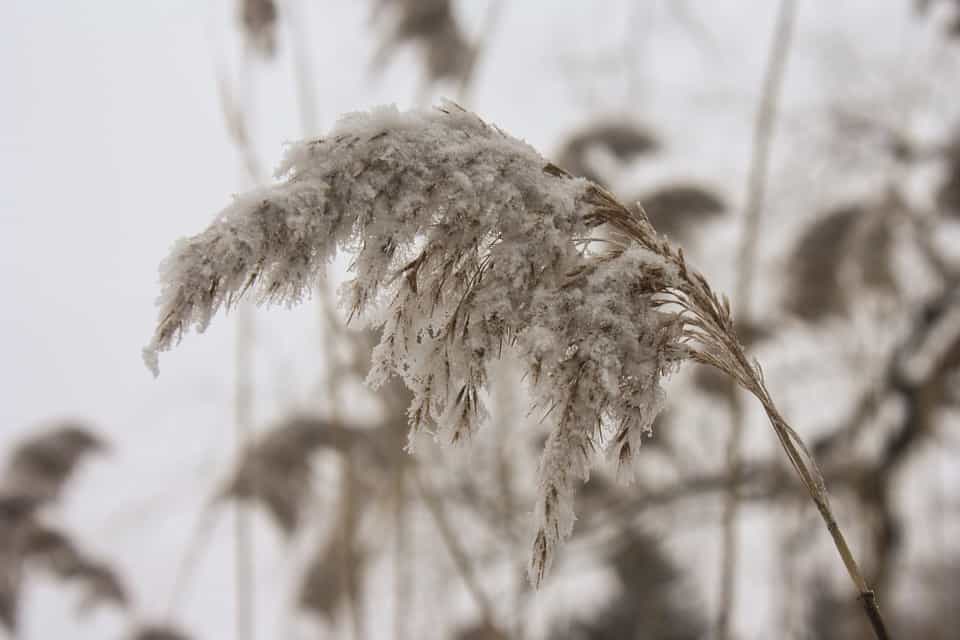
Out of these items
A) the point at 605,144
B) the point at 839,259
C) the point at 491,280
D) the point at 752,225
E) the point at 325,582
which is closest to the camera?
the point at 491,280

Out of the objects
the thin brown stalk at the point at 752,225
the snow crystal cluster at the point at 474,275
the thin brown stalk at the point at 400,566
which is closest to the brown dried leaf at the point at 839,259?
the thin brown stalk at the point at 752,225

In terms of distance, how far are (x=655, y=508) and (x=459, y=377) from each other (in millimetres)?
2685

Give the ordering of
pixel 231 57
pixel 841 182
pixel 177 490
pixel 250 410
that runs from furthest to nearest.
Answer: pixel 841 182, pixel 177 490, pixel 231 57, pixel 250 410

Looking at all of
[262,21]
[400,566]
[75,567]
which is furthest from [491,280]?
[75,567]

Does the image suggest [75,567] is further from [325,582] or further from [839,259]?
[839,259]

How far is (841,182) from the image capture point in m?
3.39

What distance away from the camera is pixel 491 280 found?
0.66m

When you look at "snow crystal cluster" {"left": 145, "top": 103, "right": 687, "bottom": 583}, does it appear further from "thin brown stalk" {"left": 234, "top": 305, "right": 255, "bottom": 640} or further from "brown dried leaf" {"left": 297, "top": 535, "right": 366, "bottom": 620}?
"brown dried leaf" {"left": 297, "top": 535, "right": 366, "bottom": 620}

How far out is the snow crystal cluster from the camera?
2.02 feet

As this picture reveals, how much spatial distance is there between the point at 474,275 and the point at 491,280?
2 cm

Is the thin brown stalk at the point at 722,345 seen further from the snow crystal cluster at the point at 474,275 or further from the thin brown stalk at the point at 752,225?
the thin brown stalk at the point at 752,225

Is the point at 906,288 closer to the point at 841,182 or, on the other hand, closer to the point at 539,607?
the point at 841,182

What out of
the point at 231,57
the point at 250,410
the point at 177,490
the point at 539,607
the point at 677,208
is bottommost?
the point at 539,607

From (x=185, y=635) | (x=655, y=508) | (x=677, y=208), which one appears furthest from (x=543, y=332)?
(x=655, y=508)
